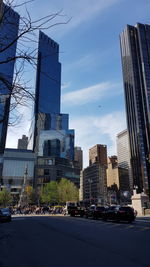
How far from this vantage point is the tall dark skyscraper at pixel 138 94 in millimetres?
143500

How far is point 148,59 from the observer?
6186 inches

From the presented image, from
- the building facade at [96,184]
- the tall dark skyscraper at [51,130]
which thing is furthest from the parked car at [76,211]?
the building facade at [96,184]

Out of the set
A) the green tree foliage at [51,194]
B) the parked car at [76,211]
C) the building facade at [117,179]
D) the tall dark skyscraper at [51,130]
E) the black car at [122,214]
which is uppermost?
the tall dark skyscraper at [51,130]

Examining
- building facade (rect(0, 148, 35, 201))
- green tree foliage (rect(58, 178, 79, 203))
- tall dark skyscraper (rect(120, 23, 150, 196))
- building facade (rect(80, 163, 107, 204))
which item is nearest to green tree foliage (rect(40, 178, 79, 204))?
green tree foliage (rect(58, 178, 79, 203))

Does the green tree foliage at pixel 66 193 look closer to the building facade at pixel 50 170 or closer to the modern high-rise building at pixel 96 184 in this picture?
the building facade at pixel 50 170

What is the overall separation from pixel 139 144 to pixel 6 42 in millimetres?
144984

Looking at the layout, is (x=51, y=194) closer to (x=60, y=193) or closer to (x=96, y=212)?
(x=60, y=193)

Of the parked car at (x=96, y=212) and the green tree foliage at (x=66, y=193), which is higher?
the green tree foliage at (x=66, y=193)

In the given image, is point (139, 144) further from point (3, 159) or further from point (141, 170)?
point (3, 159)

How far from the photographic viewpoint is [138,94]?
15400 centimetres

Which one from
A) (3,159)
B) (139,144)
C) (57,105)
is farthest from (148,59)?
(3,159)

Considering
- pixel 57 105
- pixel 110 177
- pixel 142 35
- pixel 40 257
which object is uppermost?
pixel 142 35

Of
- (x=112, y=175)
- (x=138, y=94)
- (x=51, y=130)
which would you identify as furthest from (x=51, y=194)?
(x=112, y=175)

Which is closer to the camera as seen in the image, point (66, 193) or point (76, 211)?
point (76, 211)
